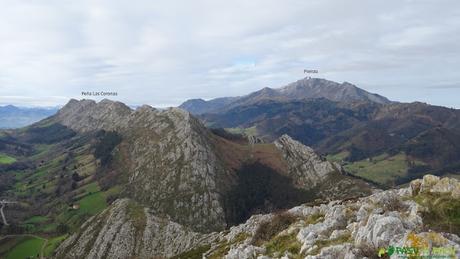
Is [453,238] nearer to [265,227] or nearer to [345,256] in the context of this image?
[345,256]

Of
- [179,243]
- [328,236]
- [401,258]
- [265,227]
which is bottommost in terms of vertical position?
[179,243]

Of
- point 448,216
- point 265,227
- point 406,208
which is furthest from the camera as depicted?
point 265,227

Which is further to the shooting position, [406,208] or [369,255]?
[406,208]

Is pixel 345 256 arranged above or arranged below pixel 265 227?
above

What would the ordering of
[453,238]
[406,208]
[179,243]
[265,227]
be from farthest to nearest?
[179,243] → [265,227] → [406,208] → [453,238]

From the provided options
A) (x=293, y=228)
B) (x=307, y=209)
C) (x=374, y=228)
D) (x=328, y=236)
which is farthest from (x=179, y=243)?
(x=374, y=228)

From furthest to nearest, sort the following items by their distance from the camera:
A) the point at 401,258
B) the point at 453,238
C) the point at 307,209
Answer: the point at 307,209 < the point at 453,238 < the point at 401,258

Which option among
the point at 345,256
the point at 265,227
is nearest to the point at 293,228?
the point at 265,227

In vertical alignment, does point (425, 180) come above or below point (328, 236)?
above

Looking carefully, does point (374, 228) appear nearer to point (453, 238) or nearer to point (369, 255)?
point (369, 255)
